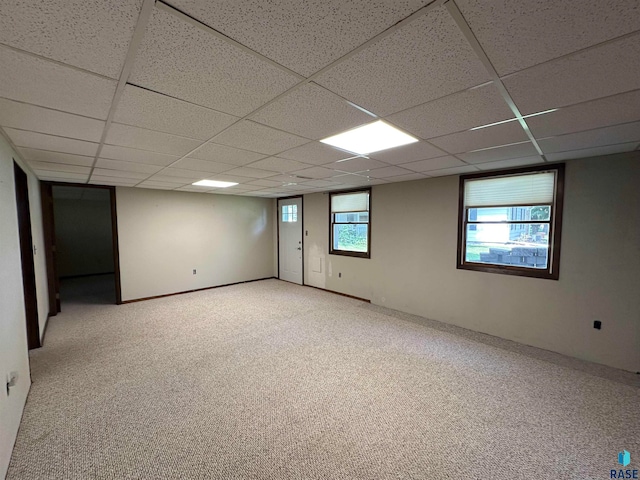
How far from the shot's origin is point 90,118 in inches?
71.4

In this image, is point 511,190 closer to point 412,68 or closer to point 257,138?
point 412,68

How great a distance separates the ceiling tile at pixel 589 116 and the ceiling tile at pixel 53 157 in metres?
4.12

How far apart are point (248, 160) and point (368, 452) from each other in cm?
282

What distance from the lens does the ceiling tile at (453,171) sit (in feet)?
11.5

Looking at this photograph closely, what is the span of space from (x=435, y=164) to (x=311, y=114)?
81.9 inches

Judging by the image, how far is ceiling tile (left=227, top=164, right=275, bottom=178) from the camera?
3.47 meters

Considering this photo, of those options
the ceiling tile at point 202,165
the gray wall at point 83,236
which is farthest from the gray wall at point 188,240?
the gray wall at point 83,236

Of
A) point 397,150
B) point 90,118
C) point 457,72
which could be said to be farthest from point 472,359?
point 90,118

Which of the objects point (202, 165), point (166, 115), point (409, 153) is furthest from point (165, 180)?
point (409, 153)

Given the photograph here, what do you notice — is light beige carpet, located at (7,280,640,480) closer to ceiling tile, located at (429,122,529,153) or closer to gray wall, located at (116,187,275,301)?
gray wall, located at (116,187,275,301)

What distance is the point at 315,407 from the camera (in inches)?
89.3

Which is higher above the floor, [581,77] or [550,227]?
[581,77]

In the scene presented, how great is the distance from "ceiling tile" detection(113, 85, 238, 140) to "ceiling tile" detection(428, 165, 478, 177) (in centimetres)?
287

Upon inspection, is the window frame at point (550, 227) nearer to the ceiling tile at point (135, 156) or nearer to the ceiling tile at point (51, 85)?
the ceiling tile at point (135, 156)
